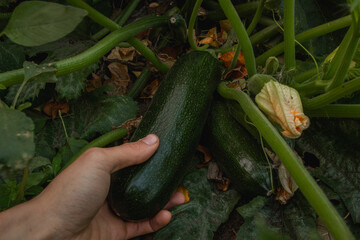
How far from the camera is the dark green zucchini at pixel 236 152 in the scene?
148 cm

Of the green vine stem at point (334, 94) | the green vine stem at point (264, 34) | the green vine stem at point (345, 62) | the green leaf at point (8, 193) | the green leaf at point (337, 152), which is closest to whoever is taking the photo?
the green vine stem at point (345, 62)

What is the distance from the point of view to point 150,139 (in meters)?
1.37

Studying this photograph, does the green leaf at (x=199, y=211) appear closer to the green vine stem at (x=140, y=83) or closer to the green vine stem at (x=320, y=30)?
the green vine stem at (x=140, y=83)

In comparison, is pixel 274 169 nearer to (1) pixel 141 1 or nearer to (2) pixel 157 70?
(2) pixel 157 70

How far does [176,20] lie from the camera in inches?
68.7

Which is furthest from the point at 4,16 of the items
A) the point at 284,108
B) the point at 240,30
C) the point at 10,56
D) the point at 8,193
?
the point at 284,108

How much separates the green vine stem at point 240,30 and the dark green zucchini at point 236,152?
25 cm

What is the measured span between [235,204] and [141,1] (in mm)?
1342

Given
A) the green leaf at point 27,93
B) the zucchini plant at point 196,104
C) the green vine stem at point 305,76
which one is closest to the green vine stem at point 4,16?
the zucchini plant at point 196,104

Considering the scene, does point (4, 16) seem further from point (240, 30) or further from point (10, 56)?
point (240, 30)

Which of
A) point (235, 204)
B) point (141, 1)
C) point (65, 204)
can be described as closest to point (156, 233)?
point (235, 204)

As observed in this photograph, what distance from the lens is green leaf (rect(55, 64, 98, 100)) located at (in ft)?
5.29

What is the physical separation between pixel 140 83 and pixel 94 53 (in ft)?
1.76

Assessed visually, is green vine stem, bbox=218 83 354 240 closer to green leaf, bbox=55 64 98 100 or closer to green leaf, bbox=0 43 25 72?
green leaf, bbox=55 64 98 100
